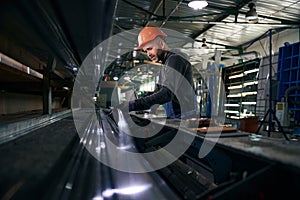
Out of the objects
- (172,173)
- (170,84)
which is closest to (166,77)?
(170,84)

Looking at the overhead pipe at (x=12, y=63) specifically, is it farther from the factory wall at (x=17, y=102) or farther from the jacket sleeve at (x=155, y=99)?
the jacket sleeve at (x=155, y=99)

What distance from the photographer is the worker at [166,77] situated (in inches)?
56.4

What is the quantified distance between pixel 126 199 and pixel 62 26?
56cm

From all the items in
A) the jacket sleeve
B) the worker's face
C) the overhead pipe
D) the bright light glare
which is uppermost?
the worker's face

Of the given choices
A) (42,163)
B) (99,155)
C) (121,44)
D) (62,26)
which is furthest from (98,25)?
(121,44)

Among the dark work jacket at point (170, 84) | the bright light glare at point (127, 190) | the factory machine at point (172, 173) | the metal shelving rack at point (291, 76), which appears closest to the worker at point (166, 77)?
the dark work jacket at point (170, 84)

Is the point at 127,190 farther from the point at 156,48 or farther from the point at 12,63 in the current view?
the point at 12,63

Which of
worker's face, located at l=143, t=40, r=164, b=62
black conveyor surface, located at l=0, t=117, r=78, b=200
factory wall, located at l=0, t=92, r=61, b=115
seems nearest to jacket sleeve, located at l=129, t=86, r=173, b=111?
worker's face, located at l=143, t=40, r=164, b=62

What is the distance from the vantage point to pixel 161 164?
1.05 meters

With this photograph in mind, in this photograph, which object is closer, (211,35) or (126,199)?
(126,199)

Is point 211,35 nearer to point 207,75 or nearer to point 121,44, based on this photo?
point 207,75

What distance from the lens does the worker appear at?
1.43 meters

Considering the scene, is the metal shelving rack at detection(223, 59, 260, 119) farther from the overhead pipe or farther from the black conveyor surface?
the black conveyor surface

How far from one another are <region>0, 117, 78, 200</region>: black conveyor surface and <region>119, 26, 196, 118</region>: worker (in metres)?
0.71
